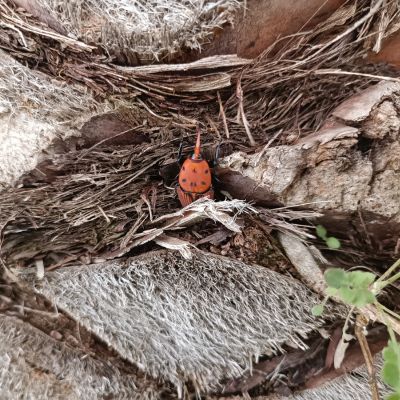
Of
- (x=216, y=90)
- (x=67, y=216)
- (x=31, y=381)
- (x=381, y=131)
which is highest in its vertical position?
(x=216, y=90)

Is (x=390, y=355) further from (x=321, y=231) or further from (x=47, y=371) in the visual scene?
(x=47, y=371)

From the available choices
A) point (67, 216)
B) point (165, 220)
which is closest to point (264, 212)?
point (165, 220)

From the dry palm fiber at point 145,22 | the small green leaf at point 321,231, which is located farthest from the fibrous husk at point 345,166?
the dry palm fiber at point 145,22

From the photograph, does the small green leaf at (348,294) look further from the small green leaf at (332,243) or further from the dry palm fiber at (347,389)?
the dry palm fiber at (347,389)

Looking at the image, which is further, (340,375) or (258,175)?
(340,375)

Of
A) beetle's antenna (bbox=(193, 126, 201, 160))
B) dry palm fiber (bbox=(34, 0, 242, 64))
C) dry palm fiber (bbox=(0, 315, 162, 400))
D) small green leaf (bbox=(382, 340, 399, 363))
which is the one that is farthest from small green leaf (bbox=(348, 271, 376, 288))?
dry palm fiber (bbox=(0, 315, 162, 400))

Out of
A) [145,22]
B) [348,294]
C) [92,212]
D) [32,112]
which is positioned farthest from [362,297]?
[32,112]

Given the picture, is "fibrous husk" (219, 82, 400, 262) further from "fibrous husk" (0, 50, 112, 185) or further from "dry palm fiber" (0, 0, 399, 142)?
"fibrous husk" (0, 50, 112, 185)

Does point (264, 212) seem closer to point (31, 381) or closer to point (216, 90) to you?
point (216, 90)
